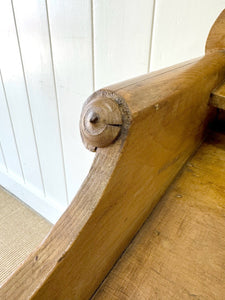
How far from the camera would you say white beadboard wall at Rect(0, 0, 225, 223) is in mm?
591

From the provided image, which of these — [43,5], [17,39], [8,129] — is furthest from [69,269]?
[8,129]

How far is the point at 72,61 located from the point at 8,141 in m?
0.76

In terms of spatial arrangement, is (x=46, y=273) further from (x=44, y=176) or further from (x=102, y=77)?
(x=44, y=176)

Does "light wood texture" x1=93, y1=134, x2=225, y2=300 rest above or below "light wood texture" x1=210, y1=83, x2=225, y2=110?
below

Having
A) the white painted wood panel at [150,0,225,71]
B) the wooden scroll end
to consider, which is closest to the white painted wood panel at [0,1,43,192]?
the white painted wood panel at [150,0,225,71]

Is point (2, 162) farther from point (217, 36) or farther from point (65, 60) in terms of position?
point (217, 36)

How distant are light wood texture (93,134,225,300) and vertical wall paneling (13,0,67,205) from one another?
0.72 m

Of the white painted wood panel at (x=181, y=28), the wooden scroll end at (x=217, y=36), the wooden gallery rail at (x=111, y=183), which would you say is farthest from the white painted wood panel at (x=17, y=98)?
the wooden gallery rail at (x=111, y=183)

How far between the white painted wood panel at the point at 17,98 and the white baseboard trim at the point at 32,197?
2.2 inches

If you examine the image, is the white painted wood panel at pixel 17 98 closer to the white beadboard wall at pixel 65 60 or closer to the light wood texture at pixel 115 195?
the white beadboard wall at pixel 65 60

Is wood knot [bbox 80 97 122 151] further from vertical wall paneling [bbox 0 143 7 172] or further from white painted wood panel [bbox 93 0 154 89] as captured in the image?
vertical wall paneling [bbox 0 143 7 172]

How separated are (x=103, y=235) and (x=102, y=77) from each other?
23.9 inches

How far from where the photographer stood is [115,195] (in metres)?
0.24

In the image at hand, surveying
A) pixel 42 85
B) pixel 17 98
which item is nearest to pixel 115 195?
pixel 42 85
